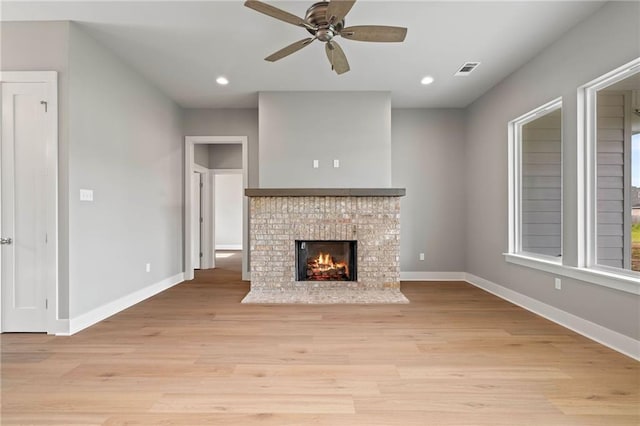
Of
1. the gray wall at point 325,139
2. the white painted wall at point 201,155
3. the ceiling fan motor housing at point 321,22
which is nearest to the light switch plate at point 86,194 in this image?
the gray wall at point 325,139

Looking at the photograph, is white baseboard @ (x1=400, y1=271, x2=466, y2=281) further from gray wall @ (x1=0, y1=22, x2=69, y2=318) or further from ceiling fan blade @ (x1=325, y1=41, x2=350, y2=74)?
gray wall @ (x1=0, y1=22, x2=69, y2=318)

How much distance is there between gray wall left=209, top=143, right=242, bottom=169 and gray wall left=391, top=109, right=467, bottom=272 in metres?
3.24

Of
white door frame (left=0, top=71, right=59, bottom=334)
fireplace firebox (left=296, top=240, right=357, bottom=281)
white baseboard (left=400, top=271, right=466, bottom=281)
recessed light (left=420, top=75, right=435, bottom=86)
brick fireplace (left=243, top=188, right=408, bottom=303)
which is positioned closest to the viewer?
white door frame (left=0, top=71, right=59, bottom=334)

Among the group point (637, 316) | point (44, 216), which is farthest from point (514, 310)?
point (44, 216)

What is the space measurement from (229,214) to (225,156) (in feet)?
13.0

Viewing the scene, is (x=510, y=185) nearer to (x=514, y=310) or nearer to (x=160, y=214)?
(x=514, y=310)

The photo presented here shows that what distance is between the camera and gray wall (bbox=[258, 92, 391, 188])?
4.55m

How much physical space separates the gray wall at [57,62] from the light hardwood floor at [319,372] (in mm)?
710

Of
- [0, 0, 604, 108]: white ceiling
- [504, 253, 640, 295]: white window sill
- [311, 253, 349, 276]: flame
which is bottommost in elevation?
[311, 253, 349, 276]: flame

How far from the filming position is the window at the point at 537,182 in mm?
3322

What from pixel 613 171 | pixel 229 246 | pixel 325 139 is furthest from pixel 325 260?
pixel 229 246

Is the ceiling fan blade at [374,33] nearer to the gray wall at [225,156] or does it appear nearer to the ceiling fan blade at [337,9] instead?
the ceiling fan blade at [337,9]

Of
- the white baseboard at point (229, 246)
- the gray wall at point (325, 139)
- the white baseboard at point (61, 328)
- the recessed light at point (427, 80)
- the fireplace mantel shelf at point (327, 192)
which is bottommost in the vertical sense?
the white baseboard at point (229, 246)

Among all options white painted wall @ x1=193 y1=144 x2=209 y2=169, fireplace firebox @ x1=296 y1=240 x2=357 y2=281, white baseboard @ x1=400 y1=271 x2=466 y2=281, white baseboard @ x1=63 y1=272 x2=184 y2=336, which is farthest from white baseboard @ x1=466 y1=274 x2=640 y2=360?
white painted wall @ x1=193 y1=144 x2=209 y2=169
